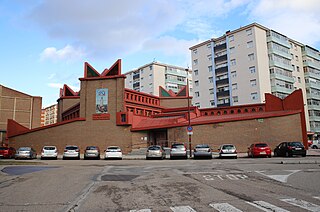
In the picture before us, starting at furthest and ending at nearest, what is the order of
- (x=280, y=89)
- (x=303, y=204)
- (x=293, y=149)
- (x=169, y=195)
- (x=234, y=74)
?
(x=234, y=74), (x=280, y=89), (x=293, y=149), (x=169, y=195), (x=303, y=204)

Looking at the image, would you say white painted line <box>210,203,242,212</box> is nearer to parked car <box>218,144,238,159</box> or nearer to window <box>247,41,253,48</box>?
parked car <box>218,144,238,159</box>

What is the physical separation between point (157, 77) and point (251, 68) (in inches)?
1392

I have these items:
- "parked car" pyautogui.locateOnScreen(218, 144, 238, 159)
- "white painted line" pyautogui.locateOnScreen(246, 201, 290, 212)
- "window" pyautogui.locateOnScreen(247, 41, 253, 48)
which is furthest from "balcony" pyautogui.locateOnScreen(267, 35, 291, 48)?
"white painted line" pyautogui.locateOnScreen(246, 201, 290, 212)

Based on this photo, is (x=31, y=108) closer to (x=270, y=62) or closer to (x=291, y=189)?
(x=270, y=62)

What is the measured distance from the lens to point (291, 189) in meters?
8.85

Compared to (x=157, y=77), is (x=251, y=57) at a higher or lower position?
lower

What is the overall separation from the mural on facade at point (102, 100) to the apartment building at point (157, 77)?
1865 inches

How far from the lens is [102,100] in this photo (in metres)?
40.9

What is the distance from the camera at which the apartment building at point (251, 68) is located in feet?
198

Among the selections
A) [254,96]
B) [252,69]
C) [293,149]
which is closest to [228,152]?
[293,149]

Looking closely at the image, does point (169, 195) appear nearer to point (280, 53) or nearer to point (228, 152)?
point (228, 152)

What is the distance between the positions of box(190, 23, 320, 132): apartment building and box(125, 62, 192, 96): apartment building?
1876 centimetres

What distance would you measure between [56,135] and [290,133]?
30.7m

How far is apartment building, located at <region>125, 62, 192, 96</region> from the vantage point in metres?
89.6
